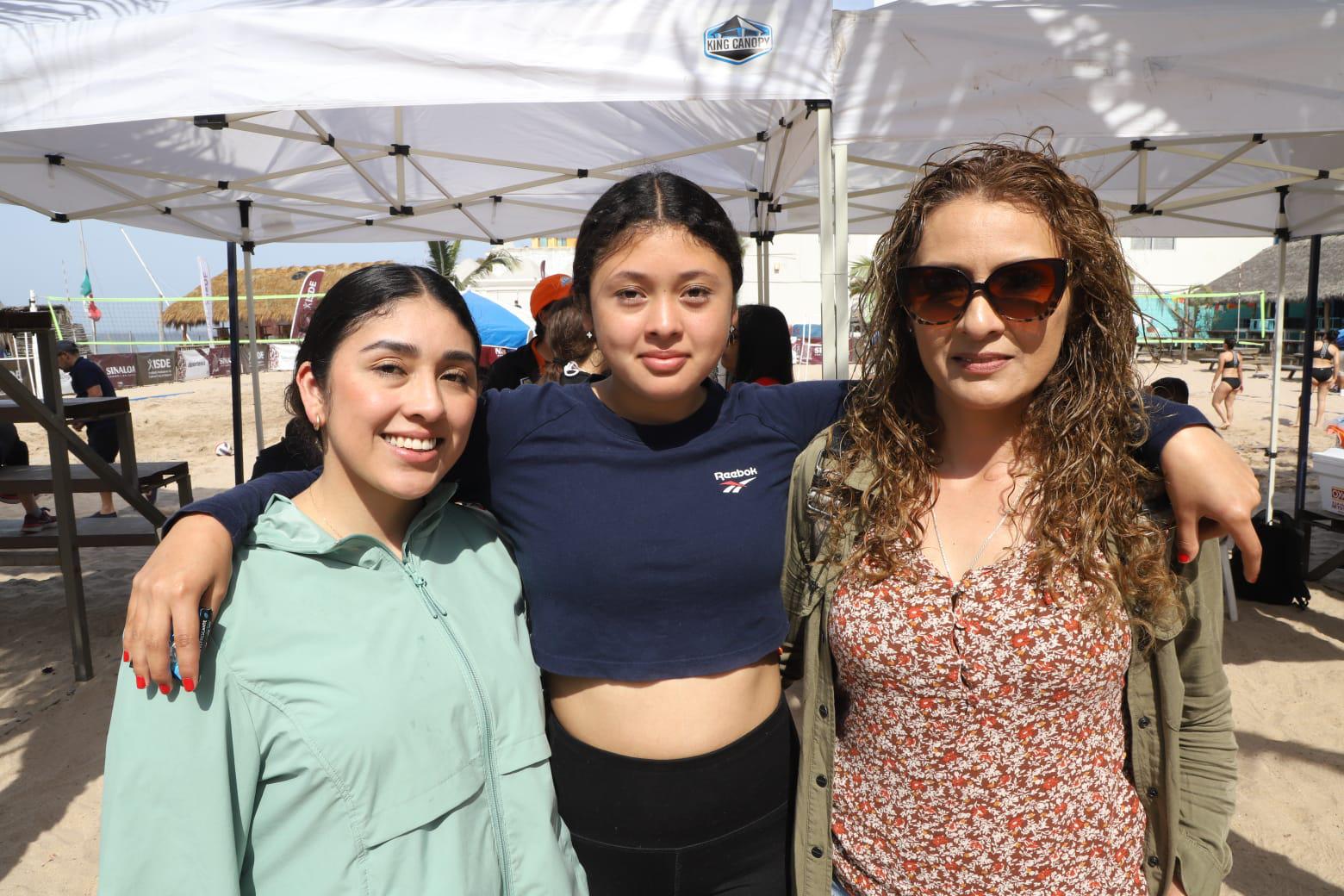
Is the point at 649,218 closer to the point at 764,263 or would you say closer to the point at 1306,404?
the point at 764,263

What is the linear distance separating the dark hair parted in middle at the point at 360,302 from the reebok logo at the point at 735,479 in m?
0.52

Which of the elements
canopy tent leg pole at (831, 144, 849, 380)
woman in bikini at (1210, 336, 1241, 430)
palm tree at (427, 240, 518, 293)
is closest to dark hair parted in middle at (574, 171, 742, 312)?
canopy tent leg pole at (831, 144, 849, 380)

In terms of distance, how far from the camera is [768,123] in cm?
529

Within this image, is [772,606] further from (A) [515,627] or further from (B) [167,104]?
(B) [167,104]

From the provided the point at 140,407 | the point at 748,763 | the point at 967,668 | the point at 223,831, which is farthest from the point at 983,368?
the point at 140,407

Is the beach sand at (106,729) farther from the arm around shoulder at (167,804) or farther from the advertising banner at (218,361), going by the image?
the advertising banner at (218,361)

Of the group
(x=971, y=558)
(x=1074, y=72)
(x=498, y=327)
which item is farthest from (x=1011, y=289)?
(x=498, y=327)

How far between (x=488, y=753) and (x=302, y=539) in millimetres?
457

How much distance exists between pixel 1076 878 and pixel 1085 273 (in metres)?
1.02

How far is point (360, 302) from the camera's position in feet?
4.52

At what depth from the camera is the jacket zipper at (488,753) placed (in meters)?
1.33

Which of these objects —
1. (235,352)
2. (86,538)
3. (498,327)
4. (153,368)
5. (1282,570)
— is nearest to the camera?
(86,538)

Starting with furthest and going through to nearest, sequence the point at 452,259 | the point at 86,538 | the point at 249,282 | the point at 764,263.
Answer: the point at 452,259 → the point at 249,282 → the point at 764,263 → the point at 86,538

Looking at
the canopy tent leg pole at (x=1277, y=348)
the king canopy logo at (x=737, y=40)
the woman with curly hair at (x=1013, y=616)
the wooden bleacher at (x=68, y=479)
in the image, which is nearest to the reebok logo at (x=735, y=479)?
the woman with curly hair at (x=1013, y=616)
